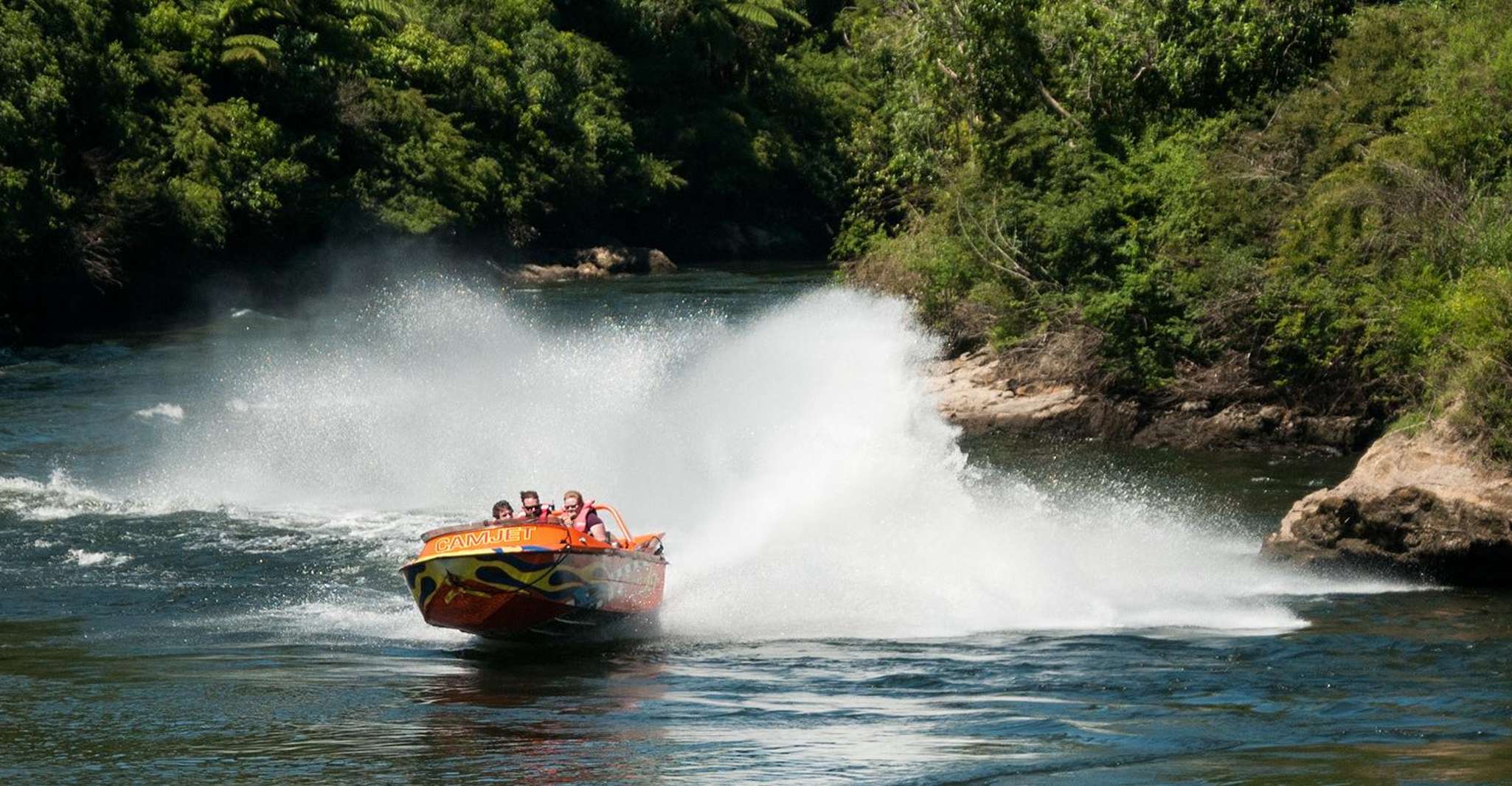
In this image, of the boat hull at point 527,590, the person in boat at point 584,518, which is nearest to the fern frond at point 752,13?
the person in boat at point 584,518

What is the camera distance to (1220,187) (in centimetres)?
2867

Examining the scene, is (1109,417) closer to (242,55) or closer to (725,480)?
(725,480)

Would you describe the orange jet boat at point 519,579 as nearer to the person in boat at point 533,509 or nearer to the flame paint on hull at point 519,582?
the flame paint on hull at point 519,582

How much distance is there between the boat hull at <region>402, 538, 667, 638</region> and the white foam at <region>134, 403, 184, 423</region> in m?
17.0

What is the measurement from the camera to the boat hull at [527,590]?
16547mm

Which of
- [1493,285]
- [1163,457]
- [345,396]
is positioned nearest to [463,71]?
[345,396]

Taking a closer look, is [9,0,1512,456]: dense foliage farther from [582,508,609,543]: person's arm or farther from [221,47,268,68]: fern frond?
[582,508,609,543]: person's arm

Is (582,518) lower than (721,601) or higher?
higher

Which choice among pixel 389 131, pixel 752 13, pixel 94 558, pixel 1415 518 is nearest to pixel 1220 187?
pixel 1415 518

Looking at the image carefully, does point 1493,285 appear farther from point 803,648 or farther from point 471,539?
point 471,539

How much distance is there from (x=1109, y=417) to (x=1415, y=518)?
10.5 m

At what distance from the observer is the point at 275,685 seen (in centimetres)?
1515

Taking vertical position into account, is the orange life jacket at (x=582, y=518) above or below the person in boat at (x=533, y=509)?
below

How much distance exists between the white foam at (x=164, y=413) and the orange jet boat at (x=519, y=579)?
55.8 ft
